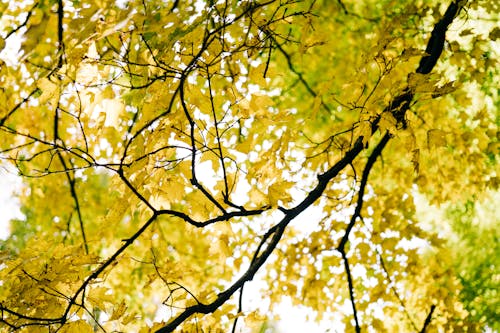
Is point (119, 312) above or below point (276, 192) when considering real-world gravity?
below

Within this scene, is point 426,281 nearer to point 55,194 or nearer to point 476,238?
point 55,194

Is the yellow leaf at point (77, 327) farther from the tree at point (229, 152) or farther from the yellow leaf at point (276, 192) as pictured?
the yellow leaf at point (276, 192)

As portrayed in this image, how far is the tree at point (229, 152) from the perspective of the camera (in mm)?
1586

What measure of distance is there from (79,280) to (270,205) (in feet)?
2.68

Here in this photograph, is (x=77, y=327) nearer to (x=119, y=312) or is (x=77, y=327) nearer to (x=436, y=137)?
(x=119, y=312)

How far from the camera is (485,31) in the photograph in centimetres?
709

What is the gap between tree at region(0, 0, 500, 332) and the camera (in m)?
1.59

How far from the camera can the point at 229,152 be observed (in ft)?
6.12

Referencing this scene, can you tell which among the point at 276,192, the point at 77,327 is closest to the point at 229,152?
the point at 276,192

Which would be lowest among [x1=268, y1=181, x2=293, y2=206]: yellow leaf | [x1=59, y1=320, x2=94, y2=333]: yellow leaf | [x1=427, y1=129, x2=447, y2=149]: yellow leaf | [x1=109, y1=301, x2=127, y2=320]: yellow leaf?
[x1=59, y1=320, x2=94, y2=333]: yellow leaf

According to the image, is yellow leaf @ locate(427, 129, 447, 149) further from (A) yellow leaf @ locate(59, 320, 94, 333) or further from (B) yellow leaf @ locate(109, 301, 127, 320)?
(A) yellow leaf @ locate(59, 320, 94, 333)

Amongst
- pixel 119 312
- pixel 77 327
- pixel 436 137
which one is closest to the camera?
pixel 77 327

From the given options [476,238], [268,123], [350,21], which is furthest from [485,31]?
[268,123]

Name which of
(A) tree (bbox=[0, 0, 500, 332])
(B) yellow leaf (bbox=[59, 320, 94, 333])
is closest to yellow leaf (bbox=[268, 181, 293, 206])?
(A) tree (bbox=[0, 0, 500, 332])
